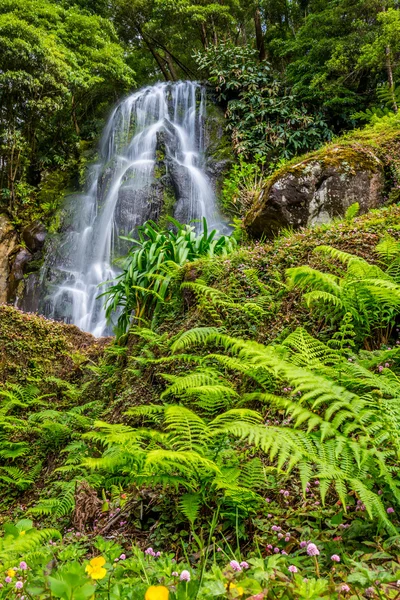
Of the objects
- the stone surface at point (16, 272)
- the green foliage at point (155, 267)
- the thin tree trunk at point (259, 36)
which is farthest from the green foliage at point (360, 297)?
the thin tree trunk at point (259, 36)

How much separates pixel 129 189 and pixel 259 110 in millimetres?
5125

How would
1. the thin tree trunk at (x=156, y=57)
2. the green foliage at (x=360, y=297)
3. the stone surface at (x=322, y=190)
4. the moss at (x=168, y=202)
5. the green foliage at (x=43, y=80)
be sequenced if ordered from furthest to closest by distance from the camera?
the thin tree trunk at (x=156, y=57)
the moss at (x=168, y=202)
the green foliage at (x=43, y=80)
the stone surface at (x=322, y=190)
the green foliage at (x=360, y=297)

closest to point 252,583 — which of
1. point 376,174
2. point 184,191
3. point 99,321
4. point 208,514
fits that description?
point 208,514

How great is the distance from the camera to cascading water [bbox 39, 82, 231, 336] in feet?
32.4

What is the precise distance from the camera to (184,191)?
11312 millimetres

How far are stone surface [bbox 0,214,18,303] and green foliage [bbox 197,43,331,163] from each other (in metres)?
7.63

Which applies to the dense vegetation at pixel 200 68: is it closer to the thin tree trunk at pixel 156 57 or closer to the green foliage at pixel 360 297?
the thin tree trunk at pixel 156 57

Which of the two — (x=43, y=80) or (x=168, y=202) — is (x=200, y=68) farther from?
(x=168, y=202)

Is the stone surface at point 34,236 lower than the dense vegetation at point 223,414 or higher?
higher

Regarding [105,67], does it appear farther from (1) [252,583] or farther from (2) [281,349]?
(1) [252,583]

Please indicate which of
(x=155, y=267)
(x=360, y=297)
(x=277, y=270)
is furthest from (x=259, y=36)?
(x=360, y=297)

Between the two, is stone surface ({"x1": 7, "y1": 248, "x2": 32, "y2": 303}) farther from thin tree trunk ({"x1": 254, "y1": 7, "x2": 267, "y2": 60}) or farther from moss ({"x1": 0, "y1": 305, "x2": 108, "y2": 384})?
thin tree trunk ({"x1": 254, "y1": 7, "x2": 267, "y2": 60})

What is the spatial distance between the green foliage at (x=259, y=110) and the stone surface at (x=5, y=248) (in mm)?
7632

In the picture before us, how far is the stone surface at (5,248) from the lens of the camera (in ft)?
36.2
